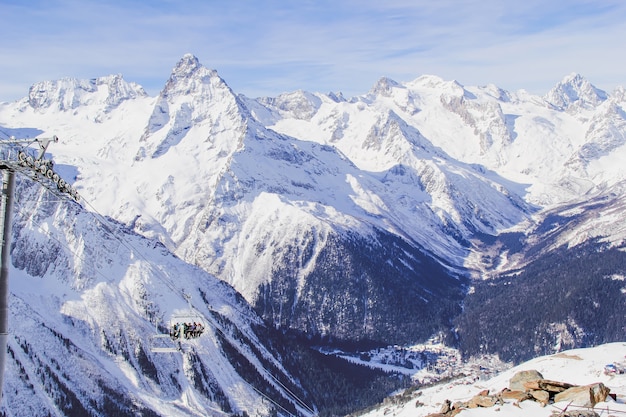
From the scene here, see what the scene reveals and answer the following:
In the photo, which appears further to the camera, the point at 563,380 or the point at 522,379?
the point at 563,380

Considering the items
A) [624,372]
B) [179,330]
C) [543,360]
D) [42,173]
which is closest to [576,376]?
[624,372]

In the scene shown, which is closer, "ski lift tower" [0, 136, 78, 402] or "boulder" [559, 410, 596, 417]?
"ski lift tower" [0, 136, 78, 402]

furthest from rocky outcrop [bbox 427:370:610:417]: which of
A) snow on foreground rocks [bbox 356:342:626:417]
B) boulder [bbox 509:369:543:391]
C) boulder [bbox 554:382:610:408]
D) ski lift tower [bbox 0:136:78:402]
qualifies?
ski lift tower [bbox 0:136:78:402]

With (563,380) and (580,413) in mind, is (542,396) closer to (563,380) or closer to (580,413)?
(580,413)

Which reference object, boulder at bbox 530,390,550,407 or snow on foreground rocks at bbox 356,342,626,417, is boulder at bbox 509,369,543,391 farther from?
boulder at bbox 530,390,550,407

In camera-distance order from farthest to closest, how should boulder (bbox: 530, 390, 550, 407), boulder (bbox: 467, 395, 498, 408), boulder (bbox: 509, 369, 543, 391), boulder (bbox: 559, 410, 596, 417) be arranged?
boulder (bbox: 509, 369, 543, 391) < boulder (bbox: 467, 395, 498, 408) < boulder (bbox: 530, 390, 550, 407) < boulder (bbox: 559, 410, 596, 417)

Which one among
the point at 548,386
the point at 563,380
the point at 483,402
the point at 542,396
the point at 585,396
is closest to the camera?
the point at 585,396

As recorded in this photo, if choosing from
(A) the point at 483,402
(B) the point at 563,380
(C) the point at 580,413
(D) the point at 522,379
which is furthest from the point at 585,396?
(B) the point at 563,380

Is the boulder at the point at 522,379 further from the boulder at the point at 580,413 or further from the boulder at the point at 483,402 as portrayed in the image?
the boulder at the point at 580,413

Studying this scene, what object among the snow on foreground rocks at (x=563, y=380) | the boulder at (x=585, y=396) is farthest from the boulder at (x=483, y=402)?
the boulder at (x=585, y=396)
